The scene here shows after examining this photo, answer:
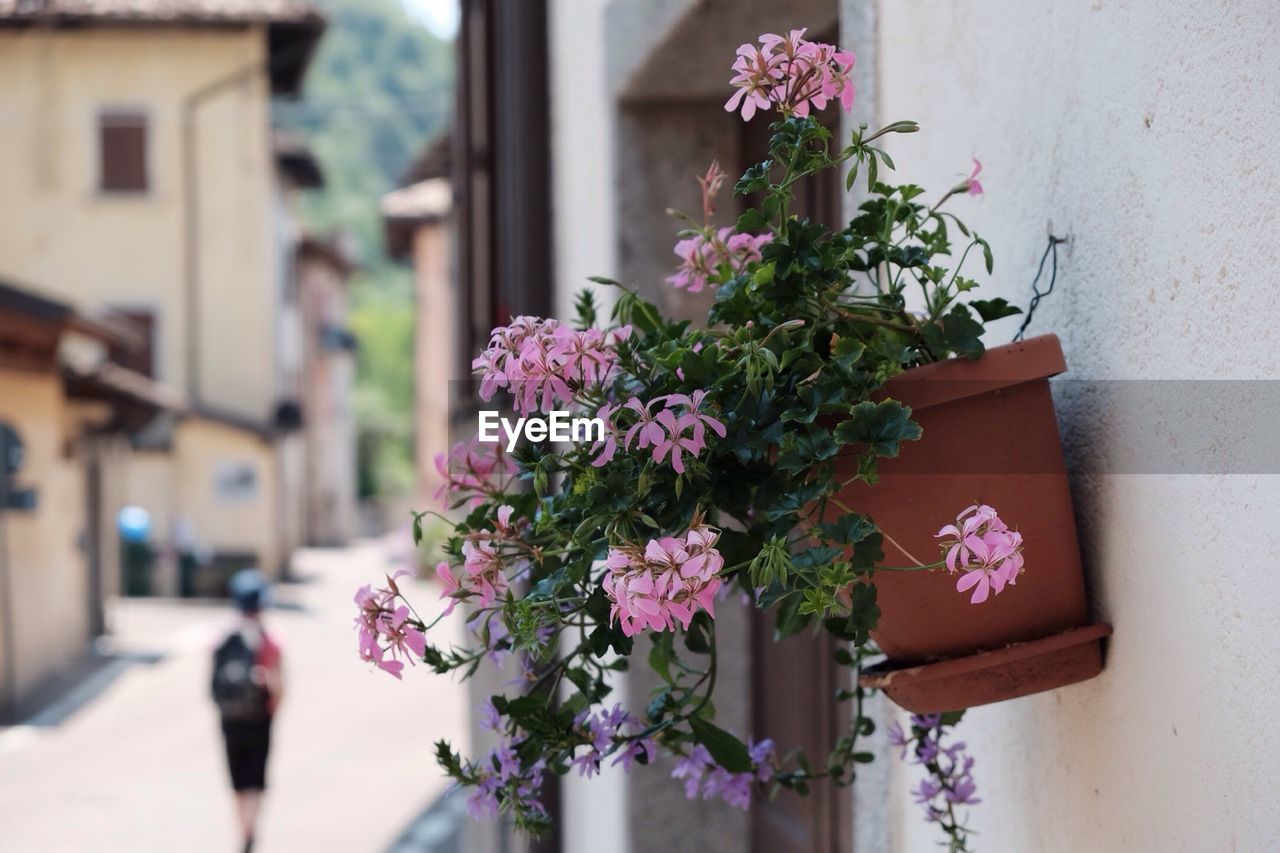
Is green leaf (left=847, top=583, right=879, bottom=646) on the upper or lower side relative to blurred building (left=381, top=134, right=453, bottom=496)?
lower

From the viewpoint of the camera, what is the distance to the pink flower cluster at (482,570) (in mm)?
1228

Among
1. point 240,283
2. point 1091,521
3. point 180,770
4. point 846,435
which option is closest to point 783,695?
point 1091,521

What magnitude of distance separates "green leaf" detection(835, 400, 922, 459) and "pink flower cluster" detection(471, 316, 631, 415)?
20cm

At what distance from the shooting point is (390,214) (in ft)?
88.0

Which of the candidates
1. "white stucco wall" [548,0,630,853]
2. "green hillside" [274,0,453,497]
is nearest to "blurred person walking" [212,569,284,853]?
"white stucco wall" [548,0,630,853]

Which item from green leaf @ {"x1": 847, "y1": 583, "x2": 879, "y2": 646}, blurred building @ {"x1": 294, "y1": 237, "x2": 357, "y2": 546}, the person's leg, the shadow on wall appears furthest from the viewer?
blurred building @ {"x1": 294, "y1": 237, "x2": 357, "y2": 546}

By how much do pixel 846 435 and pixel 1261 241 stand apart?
30 centimetres

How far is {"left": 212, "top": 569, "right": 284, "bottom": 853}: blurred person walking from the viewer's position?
6781mm

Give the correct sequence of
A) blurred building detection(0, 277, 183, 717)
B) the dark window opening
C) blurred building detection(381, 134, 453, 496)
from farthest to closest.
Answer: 1. blurred building detection(381, 134, 453, 496)
2. the dark window opening
3. blurred building detection(0, 277, 183, 717)

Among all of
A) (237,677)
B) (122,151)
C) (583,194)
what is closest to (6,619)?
(237,677)

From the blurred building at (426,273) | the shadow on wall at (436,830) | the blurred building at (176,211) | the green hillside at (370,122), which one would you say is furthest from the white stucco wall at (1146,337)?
the green hillside at (370,122)

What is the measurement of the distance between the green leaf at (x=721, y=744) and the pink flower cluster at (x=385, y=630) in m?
0.25

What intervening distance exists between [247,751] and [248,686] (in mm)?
423

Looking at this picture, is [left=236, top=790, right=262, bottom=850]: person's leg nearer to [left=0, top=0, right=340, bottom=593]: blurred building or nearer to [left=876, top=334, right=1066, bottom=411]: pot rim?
[left=876, top=334, right=1066, bottom=411]: pot rim
